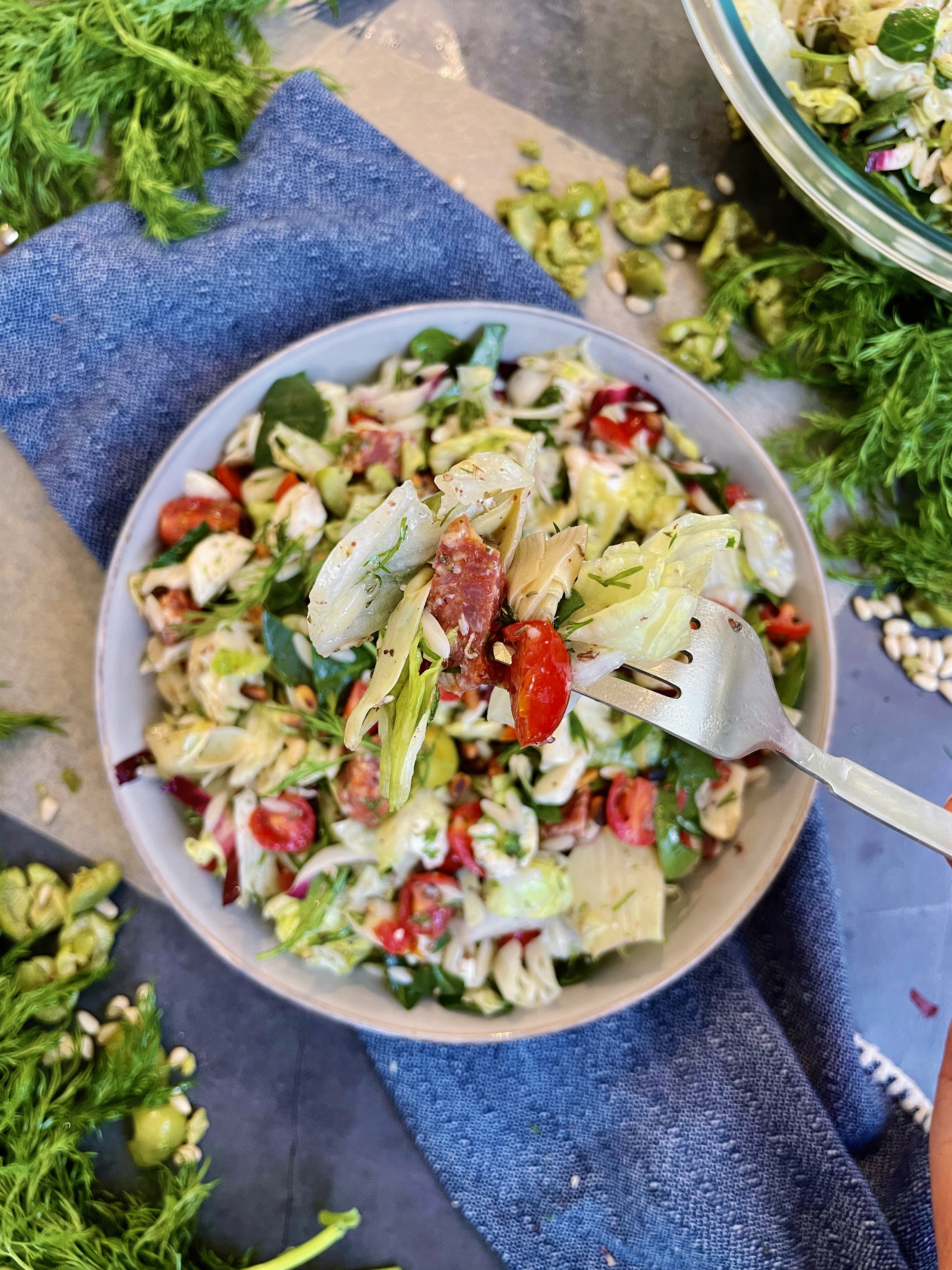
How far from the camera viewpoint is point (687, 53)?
2.26 metres

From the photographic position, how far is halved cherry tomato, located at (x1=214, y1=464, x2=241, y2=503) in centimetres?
187

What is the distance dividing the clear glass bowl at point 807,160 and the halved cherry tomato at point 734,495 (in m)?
0.57

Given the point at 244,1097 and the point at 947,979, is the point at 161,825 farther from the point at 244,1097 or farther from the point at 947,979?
the point at 947,979

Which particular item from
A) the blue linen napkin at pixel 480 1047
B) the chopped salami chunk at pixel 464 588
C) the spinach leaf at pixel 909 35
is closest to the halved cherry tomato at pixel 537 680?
the chopped salami chunk at pixel 464 588

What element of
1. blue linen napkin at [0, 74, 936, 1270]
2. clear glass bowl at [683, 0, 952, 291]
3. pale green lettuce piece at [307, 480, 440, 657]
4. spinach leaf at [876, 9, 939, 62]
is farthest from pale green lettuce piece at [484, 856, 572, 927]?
spinach leaf at [876, 9, 939, 62]

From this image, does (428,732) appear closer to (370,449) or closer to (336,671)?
(336,671)

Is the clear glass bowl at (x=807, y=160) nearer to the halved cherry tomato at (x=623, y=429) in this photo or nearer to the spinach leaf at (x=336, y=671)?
the halved cherry tomato at (x=623, y=429)

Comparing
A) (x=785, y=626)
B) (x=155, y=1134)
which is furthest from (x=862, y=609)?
(x=155, y=1134)

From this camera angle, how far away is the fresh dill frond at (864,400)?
198 cm

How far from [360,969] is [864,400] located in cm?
177

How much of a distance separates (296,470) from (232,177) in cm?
79

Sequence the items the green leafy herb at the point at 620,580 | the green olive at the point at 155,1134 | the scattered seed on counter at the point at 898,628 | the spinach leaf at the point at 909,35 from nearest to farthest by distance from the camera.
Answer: the green leafy herb at the point at 620,580 < the spinach leaf at the point at 909,35 < the green olive at the point at 155,1134 < the scattered seed on counter at the point at 898,628

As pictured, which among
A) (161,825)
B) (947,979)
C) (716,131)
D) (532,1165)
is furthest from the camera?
(716,131)

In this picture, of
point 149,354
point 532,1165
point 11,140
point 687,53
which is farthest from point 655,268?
point 532,1165
